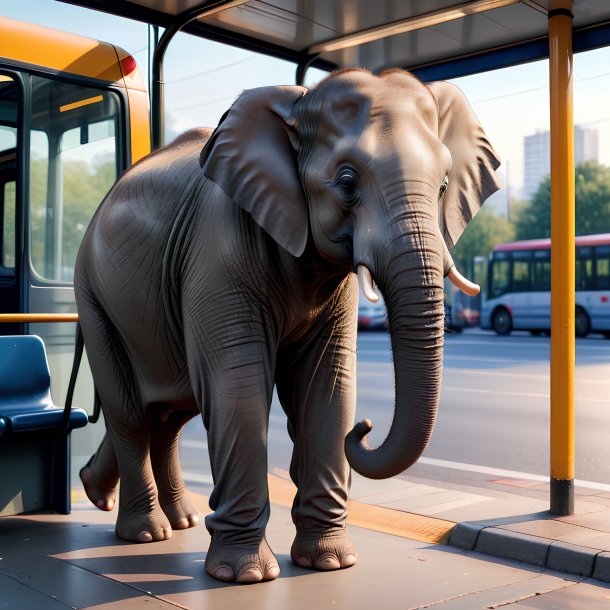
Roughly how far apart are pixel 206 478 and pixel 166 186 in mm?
3681

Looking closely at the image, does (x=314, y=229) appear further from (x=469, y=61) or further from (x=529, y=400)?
(x=529, y=400)

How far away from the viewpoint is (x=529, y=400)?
14227mm

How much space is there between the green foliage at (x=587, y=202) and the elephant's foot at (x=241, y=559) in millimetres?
52425

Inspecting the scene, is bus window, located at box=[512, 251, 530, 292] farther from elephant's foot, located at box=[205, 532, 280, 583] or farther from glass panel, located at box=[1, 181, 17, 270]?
elephant's foot, located at box=[205, 532, 280, 583]

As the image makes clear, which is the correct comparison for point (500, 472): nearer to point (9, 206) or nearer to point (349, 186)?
point (9, 206)

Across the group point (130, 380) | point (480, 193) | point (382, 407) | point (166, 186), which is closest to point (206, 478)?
point (130, 380)

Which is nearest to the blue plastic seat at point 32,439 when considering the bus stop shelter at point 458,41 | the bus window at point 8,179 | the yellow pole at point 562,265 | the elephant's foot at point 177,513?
the elephant's foot at point 177,513

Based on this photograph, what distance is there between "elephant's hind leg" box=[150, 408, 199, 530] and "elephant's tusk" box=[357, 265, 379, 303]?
2.08 metres

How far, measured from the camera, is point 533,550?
5000mm

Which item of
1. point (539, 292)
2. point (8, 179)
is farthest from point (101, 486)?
point (539, 292)

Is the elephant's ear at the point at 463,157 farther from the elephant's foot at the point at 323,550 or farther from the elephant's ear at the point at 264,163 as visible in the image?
the elephant's foot at the point at 323,550

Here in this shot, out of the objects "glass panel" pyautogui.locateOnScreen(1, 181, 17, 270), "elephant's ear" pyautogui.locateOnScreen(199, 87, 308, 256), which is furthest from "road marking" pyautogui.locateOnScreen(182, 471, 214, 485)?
"elephant's ear" pyautogui.locateOnScreen(199, 87, 308, 256)

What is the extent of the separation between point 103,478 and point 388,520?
181 centimetres

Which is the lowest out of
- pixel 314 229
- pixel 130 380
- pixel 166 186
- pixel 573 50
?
pixel 130 380
